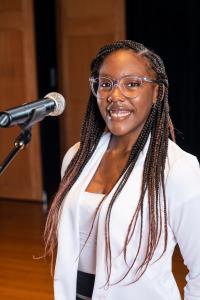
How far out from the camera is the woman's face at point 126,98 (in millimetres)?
1320

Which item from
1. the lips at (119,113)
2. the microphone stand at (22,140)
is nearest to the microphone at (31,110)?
the microphone stand at (22,140)

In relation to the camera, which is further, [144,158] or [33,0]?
[33,0]

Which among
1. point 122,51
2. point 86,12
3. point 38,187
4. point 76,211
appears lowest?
point 38,187

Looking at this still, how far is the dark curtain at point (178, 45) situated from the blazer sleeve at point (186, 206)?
9.11 feet

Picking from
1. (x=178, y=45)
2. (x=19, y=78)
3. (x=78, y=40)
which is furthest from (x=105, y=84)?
(x=78, y=40)

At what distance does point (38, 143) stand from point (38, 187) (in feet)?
1.54

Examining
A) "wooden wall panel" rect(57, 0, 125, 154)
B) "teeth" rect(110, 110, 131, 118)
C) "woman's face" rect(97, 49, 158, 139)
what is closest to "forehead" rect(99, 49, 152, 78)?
"woman's face" rect(97, 49, 158, 139)

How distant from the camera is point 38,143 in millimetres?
4723

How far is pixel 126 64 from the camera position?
133 centimetres

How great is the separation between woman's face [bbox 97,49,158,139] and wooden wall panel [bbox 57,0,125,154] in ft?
10.6

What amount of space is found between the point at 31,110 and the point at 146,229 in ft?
1.53

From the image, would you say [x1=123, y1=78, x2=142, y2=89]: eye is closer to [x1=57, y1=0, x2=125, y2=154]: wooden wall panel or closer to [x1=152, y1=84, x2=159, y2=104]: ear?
[x1=152, y1=84, x2=159, y2=104]: ear

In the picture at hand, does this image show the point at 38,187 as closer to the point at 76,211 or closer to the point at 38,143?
the point at 38,143

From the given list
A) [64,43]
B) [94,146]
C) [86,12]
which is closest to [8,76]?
[64,43]
